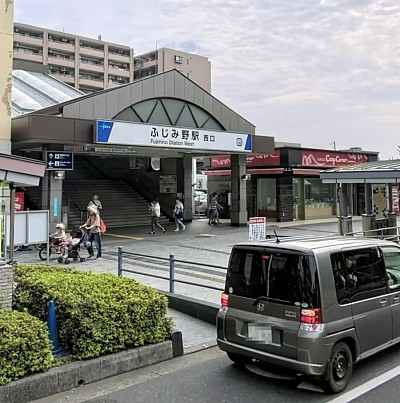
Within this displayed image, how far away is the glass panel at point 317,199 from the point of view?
2927cm

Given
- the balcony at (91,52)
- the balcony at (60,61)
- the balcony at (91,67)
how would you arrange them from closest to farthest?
the balcony at (60,61), the balcony at (91,67), the balcony at (91,52)

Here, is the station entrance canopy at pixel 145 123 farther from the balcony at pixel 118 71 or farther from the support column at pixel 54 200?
the balcony at pixel 118 71

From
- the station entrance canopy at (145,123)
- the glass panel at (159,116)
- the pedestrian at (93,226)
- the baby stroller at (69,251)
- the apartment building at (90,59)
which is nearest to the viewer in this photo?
the baby stroller at (69,251)

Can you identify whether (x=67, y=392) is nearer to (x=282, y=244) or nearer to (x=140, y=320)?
(x=140, y=320)

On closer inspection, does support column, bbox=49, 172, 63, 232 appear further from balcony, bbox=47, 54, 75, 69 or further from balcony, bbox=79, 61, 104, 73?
balcony, bbox=79, 61, 104, 73

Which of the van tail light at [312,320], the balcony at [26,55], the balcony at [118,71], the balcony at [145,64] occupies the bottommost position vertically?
the van tail light at [312,320]

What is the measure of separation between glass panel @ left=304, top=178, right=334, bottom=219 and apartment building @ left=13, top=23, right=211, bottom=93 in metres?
51.4

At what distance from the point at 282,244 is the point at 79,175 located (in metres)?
27.4

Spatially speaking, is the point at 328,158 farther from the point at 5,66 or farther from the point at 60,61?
the point at 60,61

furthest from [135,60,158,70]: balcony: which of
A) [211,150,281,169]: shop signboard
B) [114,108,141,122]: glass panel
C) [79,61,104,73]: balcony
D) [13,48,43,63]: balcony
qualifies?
[114,108,141,122]: glass panel

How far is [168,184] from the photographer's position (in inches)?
1094

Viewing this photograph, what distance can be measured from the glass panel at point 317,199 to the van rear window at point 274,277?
24.3 m

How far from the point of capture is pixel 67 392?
5.02 metres

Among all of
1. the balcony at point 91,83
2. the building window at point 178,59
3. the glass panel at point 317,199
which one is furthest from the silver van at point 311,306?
the building window at point 178,59
